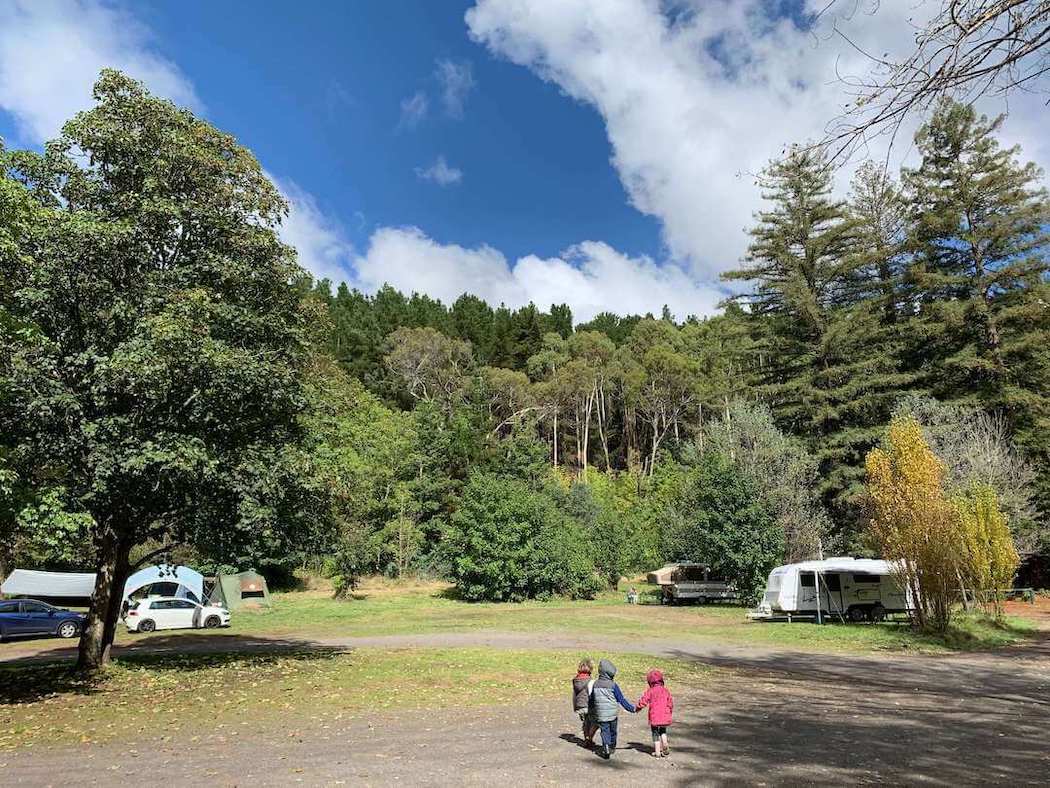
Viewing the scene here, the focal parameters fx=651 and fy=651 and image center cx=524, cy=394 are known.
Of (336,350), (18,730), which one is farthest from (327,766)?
(336,350)

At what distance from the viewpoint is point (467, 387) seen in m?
59.5

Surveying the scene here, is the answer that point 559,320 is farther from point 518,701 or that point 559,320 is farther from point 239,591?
point 518,701

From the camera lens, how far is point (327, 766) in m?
6.70

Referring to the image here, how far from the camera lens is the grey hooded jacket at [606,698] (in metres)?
6.98

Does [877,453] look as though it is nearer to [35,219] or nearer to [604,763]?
[604,763]

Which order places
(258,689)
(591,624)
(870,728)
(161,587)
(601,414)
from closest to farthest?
1. (870,728)
2. (258,689)
3. (591,624)
4. (161,587)
5. (601,414)

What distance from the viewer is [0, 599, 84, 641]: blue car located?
20.7 m

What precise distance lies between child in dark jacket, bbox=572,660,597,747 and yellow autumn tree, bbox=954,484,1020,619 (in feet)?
52.5

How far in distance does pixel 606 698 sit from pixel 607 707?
0.29 ft

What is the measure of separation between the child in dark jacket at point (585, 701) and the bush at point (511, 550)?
2561 cm

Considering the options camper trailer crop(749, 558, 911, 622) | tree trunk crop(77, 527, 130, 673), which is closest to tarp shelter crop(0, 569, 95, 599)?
tree trunk crop(77, 527, 130, 673)

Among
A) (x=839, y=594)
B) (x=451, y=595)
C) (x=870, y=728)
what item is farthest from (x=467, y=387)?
(x=870, y=728)

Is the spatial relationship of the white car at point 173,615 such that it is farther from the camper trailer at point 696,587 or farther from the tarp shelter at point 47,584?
the camper trailer at point 696,587

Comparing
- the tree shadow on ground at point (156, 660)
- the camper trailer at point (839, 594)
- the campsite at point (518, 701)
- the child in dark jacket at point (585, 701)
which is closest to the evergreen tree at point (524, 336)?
the camper trailer at point (839, 594)
